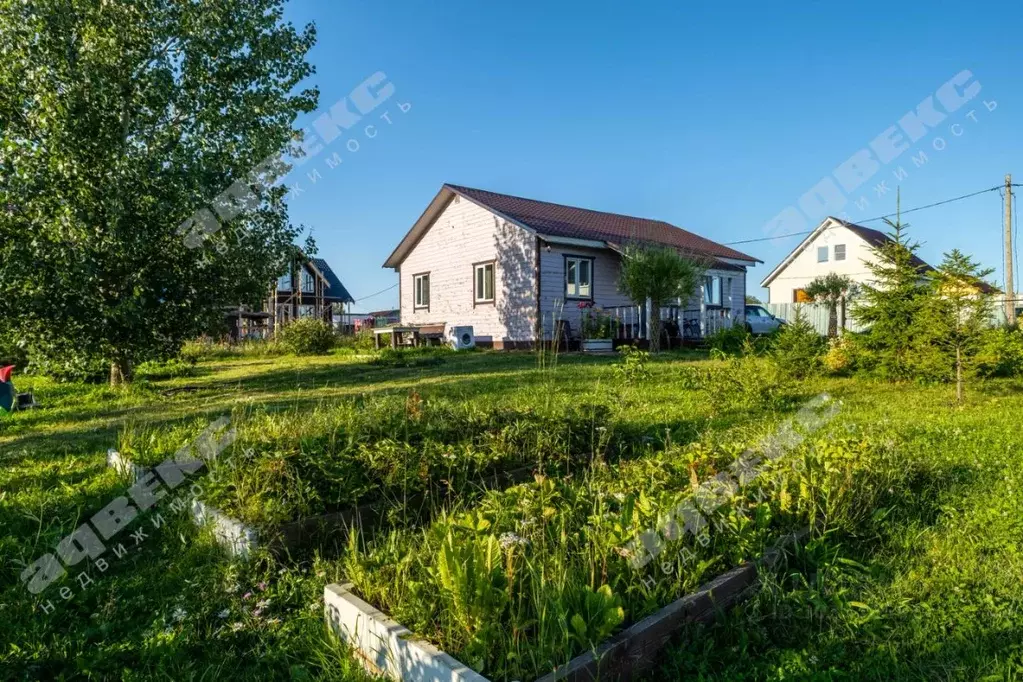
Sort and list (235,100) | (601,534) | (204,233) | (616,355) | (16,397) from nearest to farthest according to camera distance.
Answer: (601,534), (16,397), (204,233), (235,100), (616,355)

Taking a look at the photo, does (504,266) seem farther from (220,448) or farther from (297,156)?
(220,448)

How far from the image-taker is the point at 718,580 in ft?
8.98

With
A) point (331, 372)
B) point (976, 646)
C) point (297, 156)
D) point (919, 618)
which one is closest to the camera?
point (976, 646)

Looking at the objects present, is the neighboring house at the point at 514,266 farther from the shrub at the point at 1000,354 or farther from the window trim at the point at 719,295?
the shrub at the point at 1000,354

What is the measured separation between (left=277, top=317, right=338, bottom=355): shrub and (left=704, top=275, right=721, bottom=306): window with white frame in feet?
46.3

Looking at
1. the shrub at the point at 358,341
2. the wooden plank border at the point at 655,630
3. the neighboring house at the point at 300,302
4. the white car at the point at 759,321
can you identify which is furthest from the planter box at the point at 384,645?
the neighboring house at the point at 300,302

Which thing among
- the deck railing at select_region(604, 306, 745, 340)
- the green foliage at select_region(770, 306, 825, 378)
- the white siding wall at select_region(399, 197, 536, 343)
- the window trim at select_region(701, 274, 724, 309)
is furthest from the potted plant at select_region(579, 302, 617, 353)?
the green foliage at select_region(770, 306, 825, 378)

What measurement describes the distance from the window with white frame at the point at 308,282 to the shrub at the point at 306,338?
20280 millimetres

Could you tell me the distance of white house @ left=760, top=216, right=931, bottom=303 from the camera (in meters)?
38.4

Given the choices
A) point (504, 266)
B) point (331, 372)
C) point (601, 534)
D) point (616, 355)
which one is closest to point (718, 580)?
point (601, 534)

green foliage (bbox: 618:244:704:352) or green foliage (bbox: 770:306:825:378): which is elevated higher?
green foliage (bbox: 618:244:704:352)

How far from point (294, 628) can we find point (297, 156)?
37.7 feet

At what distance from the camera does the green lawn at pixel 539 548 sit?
8.17 ft

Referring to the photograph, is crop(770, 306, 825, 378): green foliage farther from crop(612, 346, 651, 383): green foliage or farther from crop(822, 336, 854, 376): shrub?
crop(612, 346, 651, 383): green foliage
